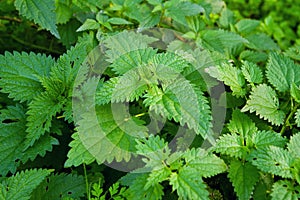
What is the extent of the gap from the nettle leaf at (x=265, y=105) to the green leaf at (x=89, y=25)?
0.88 metres

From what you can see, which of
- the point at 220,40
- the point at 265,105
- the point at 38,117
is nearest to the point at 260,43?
the point at 220,40

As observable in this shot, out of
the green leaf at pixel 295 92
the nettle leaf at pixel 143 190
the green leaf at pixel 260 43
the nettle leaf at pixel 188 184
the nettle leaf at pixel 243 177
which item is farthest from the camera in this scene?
the green leaf at pixel 260 43

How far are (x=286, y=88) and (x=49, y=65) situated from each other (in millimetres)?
1110

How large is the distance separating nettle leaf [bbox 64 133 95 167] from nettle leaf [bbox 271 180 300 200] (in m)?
0.71

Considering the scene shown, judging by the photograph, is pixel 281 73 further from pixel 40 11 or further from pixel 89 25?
pixel 40 11

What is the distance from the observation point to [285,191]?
162 cm

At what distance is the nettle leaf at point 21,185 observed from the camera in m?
1.65

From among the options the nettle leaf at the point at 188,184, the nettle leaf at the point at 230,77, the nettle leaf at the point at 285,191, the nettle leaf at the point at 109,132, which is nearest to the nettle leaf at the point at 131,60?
the nettle leaf at the point at 109,132

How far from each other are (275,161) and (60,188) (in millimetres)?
913

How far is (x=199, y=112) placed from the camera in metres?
1.71

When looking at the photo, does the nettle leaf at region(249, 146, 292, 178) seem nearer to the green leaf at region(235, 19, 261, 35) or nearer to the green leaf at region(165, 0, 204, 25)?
the green leaf at region(165, 0, 204, 25)

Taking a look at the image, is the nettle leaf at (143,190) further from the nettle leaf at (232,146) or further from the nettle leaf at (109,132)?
the nettle leaf at (232,146)

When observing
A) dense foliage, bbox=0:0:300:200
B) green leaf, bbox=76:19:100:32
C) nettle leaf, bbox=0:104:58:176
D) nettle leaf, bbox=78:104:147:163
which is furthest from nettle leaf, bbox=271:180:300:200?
green leaf, bbox=76:19:100:32

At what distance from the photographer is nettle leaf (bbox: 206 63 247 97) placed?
1937 mm
